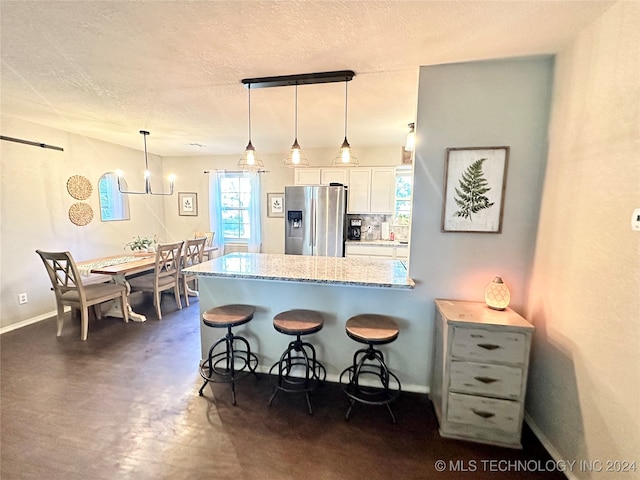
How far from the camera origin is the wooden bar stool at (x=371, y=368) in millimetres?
1904

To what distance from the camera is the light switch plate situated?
1183 millimetres

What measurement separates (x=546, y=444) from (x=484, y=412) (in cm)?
42

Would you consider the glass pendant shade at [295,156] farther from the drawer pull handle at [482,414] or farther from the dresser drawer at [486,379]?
the drawer pull handle at [482,414]

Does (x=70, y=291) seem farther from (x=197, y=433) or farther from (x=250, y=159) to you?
(x=250, y=159)

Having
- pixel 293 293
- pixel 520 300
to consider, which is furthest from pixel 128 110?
pixel 520 300

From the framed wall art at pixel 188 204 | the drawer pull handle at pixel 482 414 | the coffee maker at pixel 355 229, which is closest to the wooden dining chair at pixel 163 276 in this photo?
the framed wall art at pixel 188 204

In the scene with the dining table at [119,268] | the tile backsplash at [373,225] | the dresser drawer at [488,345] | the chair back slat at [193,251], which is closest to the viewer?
the dresser drawer at [488,345]

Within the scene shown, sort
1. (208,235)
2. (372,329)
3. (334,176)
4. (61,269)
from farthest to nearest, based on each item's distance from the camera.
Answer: (208,235)
(334,176)
(61,269)
(372,329)

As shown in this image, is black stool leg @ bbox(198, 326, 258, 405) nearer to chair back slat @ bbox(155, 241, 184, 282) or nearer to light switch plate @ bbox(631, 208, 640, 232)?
chair back slat @ bbox(155, 241, 184, 282)

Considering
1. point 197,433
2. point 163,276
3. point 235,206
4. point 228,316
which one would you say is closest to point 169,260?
point 163,276

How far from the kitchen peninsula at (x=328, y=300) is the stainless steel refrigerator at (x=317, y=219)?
5.55 feet

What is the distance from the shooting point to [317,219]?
14.4ft

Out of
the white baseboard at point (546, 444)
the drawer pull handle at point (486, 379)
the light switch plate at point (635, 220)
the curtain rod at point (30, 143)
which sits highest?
the curtain rod at point (30, 143)

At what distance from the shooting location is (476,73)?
1.94 m
